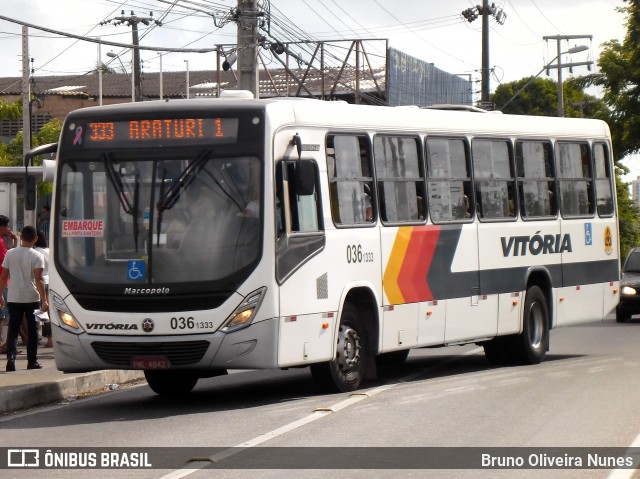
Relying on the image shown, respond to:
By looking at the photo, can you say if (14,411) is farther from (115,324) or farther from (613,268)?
(613,268)

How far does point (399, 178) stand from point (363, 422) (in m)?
4.42

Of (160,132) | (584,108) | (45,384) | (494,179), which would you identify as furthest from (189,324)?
(584,108)

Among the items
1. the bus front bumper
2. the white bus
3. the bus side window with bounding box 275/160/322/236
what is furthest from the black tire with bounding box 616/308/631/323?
the bus front bumper

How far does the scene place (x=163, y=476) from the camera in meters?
9.13

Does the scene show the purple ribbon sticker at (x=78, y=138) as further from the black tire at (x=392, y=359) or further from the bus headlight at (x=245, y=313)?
the black tire at (x=392, y=359)

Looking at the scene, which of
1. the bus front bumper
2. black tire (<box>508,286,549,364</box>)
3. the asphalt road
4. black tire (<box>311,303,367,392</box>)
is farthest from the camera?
black tire (<box>508,286,549,364</box>)

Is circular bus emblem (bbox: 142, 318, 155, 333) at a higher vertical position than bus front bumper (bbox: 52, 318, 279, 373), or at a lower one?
higher

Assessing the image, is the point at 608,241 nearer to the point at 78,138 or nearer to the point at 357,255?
the point at 357,255

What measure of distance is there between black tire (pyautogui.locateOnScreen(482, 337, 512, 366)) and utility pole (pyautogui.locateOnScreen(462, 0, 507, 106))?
92.2ft

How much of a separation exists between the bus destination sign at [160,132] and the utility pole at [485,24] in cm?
3304

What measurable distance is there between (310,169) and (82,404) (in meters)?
3.50

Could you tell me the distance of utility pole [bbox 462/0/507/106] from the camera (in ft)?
150

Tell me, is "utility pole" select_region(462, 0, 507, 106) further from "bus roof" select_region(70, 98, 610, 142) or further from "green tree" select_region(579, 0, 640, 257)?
"bus roof" select_region(70, 98, 610, 142)

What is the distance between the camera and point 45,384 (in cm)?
1470
